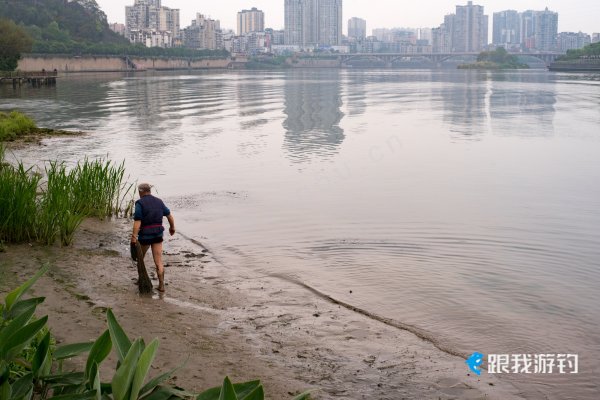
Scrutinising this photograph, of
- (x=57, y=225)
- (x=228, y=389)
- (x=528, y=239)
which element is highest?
(x=228, y=389)

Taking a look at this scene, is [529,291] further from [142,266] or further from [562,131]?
[562,131]

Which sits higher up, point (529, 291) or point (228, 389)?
point (228, 389)

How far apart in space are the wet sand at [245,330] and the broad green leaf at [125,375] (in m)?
3.45

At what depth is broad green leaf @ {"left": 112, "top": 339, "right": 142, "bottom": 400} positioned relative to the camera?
4039 millimetres

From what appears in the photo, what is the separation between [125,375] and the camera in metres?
4.04

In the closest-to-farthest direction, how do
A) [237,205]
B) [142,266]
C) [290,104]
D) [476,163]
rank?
[142,266] → [237,205] → [476,163] → [290,104]

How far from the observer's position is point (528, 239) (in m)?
16.7

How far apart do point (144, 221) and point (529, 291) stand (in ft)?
20.5

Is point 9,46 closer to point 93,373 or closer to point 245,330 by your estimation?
point 245,330

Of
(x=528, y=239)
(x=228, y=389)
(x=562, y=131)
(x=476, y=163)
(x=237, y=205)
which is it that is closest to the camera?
(x=228, y=389)

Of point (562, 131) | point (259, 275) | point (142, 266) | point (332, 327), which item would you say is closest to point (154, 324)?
point (142, 266)

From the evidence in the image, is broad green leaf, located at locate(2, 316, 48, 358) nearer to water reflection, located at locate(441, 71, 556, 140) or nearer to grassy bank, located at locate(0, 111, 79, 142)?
grassy bank, located at locate(0, 111, 79, 142)

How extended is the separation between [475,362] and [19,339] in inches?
243

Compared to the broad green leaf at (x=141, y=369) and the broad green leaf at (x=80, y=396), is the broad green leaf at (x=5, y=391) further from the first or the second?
the broad green leaf at (x=141, y=369)
